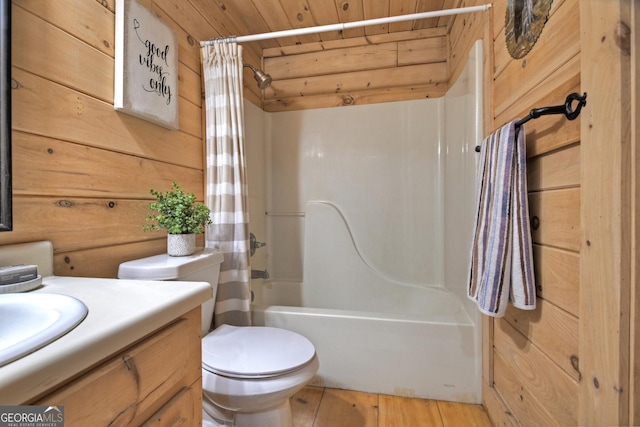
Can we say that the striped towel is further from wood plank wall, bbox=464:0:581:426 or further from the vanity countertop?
the vanity countertop

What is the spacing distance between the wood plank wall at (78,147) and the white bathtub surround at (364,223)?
90 cm

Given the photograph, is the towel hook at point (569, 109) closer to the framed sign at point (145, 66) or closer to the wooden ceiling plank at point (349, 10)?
the framed sign at point (145, 66)

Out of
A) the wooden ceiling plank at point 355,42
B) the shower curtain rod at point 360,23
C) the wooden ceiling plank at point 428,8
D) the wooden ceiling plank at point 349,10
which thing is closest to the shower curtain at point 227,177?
the shower curtain rod at point 360,23

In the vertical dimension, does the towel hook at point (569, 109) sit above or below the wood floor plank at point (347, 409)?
above

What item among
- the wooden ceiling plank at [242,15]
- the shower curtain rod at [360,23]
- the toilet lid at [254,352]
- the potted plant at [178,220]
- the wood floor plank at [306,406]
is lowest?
the wood floor plank at [306,406]

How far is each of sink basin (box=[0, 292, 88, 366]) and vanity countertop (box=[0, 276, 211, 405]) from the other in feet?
0.05

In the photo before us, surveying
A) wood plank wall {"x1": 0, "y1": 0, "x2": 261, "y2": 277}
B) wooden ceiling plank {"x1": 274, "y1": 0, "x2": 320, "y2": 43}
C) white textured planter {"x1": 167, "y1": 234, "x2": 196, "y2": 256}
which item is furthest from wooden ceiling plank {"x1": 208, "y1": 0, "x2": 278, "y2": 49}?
white textured planter {"x1": 167, "y1": 234, "x2": 196, "y2": 256}

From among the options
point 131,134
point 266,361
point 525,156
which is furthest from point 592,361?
point 131,134

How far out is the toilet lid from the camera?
95 centimetres

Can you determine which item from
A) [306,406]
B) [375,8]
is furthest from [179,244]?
[375,8]

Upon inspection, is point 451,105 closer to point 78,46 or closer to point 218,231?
point 218,231

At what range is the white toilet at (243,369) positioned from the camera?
3.07 feet

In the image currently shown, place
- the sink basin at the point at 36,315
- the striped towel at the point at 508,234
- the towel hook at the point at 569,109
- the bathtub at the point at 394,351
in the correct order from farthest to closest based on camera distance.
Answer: the bathtub at the point at 394,351, the striped towel at the point at 508,234, the towel hook at the point at 569,109, the sink basin at the point at 36,315

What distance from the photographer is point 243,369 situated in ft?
3.12
